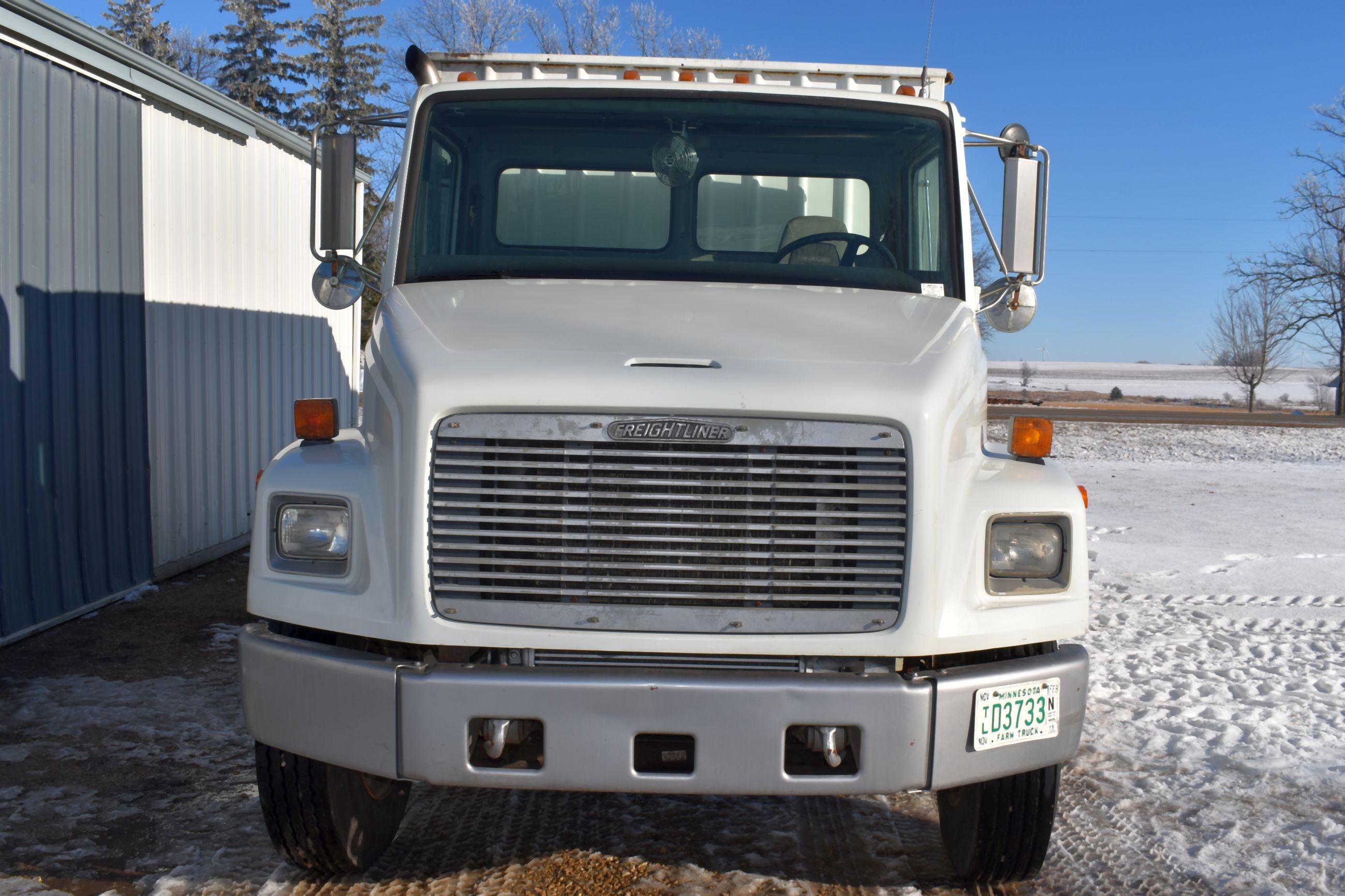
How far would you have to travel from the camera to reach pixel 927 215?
14.0 ft

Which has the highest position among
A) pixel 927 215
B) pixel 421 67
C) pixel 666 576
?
pixel 421 67

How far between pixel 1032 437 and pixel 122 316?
647cm

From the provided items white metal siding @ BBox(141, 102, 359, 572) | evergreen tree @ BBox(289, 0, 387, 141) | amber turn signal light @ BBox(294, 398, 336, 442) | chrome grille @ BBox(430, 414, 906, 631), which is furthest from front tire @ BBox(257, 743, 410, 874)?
evergreen tree @ BBox(289, 0, 387, 141)

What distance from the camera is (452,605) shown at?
9.98ft

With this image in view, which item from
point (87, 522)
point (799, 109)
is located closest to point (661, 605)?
point (799, 109)

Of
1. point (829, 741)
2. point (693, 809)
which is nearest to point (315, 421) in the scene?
point (829, 741)

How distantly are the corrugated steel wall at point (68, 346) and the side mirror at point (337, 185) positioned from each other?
300 cm

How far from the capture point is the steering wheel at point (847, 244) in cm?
420

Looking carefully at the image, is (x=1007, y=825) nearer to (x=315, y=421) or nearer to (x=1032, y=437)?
(x=1032, y=437)

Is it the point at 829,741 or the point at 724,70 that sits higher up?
the point at 724,70

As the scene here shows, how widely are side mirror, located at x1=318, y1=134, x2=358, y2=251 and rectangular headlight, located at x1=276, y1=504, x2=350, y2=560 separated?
1611 millimetres

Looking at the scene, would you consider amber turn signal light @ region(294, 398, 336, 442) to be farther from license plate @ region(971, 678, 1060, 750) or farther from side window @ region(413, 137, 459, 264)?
license plate @ region(971, 678, 1060, 750)

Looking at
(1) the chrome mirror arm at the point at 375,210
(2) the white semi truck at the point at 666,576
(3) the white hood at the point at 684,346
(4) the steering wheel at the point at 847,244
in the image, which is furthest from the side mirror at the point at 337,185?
(4) the steering wheel at the point at 847,244

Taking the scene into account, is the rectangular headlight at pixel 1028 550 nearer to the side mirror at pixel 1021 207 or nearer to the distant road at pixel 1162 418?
the side mirror at pixel 1021 207
